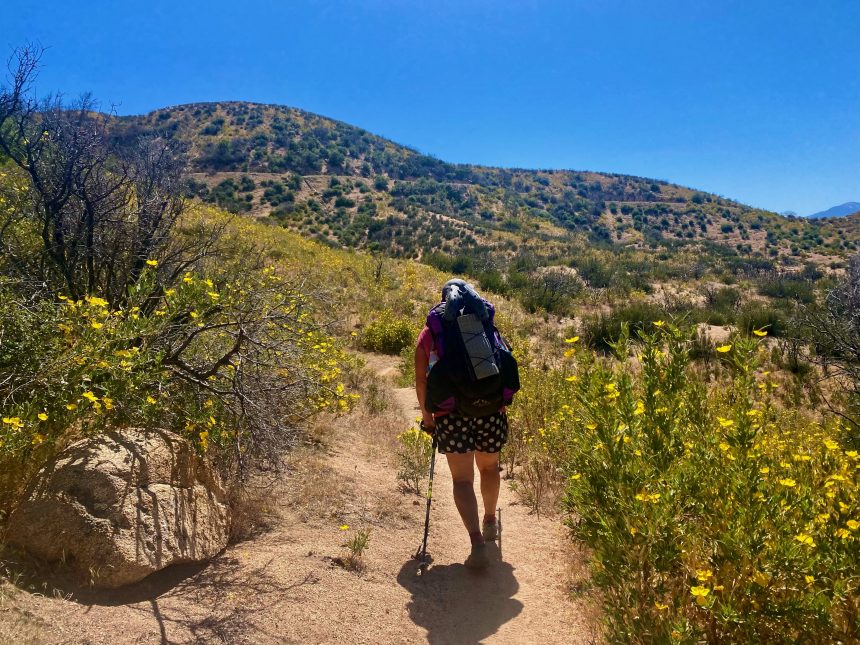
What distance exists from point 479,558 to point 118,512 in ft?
6.57

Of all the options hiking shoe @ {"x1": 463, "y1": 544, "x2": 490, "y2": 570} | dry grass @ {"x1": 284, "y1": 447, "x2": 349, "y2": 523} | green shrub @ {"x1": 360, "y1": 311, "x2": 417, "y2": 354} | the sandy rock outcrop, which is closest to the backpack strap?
hiking shoe @ {"x1": 463, "y1": 544, "x2": 490, "y2": 570}

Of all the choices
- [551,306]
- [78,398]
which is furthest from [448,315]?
[551,306]

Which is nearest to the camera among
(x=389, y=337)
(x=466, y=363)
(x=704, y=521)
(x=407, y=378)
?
(x=704, y=521)

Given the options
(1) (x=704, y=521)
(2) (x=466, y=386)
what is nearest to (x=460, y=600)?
(2) (x=466, y=386)

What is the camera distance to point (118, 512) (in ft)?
8.46

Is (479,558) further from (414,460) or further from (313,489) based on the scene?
(414,460)

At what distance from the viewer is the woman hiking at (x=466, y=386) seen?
3.02 meters

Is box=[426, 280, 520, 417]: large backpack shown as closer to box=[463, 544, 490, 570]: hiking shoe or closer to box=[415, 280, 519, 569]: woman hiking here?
box=[415, 280, 519, 569]: woman hiking

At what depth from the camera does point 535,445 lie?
201 inches

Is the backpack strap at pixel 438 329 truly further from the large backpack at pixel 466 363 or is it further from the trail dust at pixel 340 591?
the trail dust at pixel 340 591

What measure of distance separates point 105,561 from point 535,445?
3.65m

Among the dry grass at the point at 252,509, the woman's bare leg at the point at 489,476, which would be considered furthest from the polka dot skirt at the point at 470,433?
the dry grass at the point at 252,509

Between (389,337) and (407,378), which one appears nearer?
(407,378)

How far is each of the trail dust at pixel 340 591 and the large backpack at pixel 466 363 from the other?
1066 mm
